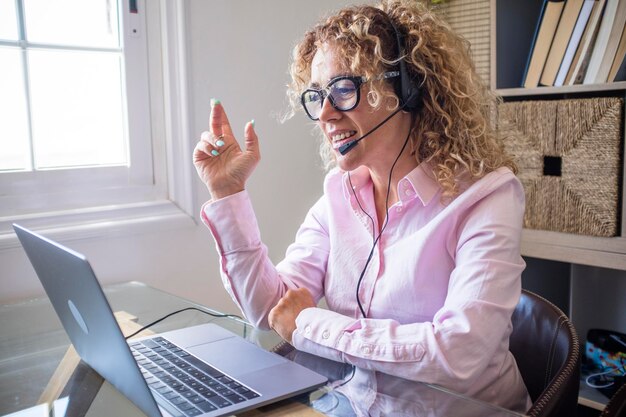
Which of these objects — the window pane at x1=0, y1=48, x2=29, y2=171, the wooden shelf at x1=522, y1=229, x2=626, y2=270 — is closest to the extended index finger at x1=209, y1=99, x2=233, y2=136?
the window pane at x1=0, y1=48, x2=29, y2=171

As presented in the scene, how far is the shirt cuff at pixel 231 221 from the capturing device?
126 centimetres

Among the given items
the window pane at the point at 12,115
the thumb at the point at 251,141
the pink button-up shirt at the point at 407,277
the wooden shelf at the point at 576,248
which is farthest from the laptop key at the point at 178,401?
the wooden shelf at the point at 576,248

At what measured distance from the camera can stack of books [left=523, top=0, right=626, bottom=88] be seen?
178 centimetres

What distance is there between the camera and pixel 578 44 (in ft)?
6.09

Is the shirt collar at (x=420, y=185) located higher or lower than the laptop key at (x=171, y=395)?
higher

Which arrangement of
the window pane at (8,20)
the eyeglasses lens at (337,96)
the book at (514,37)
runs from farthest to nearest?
the book at (514,37) < the window pane at (8,20) < the eyeglasses lens at (337,96)

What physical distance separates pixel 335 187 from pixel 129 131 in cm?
76

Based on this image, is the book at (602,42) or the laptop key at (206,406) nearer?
the laptop key at (206,406)

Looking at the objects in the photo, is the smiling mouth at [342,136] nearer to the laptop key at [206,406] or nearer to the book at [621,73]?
the laptop key at [206,406]

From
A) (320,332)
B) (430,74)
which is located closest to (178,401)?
(320,332)

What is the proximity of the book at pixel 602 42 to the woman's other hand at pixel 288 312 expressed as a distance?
1.20m

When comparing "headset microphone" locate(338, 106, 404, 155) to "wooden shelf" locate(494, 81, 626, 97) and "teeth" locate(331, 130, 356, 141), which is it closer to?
"teeth" locate(331, 130, 356, 141)

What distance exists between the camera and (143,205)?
5.98ft

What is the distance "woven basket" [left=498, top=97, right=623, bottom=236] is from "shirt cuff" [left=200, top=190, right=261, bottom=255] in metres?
0.89
